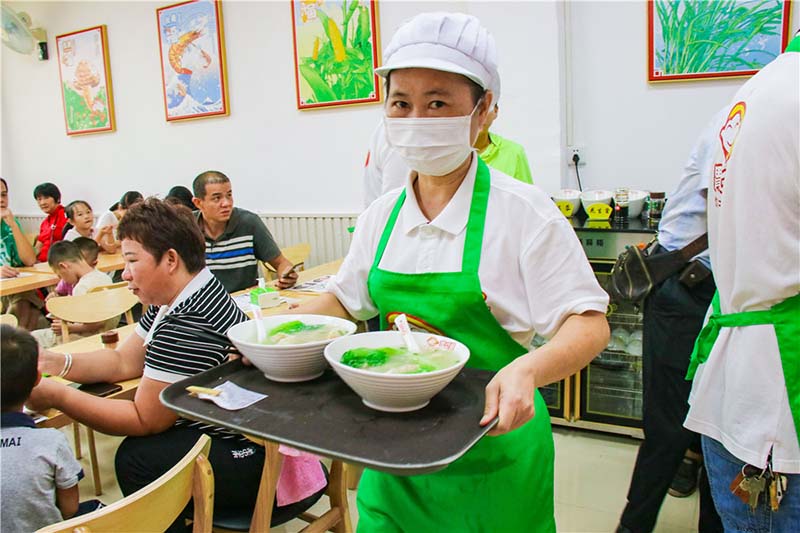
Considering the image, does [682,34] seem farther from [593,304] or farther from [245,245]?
[593,304]

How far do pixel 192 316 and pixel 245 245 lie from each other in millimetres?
1889

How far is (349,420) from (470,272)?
34 centimetres

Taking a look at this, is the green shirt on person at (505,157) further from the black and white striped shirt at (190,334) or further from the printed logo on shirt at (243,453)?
the printed logo on shirt at (243,453)

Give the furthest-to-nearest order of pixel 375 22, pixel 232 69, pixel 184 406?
pixel 232 69 → pixel 375 22 → pixel 184 406

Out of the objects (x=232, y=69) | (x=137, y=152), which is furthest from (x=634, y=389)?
(x=137, y=152)

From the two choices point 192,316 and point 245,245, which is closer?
point 192,316

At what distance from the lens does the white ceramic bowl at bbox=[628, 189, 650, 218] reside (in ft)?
10.4

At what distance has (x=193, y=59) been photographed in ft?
17.4

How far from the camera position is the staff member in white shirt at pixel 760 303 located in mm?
1008

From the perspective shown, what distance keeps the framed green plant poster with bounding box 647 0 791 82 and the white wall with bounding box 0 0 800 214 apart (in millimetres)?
75

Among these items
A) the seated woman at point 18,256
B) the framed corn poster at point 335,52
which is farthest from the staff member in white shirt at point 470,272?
the seated woman at point 18,256

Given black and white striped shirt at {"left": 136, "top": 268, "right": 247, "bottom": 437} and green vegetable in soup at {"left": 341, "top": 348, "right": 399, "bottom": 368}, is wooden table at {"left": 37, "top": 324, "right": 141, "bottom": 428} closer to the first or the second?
black and white striped shirt at {"left": 136, "top": 268, "right": 247, "bottom": 437}

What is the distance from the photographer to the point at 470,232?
3.41 feet

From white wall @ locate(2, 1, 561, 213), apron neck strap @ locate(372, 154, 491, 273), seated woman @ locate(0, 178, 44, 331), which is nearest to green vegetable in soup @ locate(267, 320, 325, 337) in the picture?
apron neck strap @ locate(372, 154, 491, 273)
